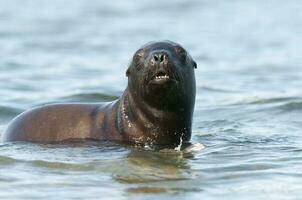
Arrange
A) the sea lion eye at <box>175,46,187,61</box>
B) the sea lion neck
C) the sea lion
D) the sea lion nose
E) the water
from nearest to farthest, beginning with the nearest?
the water < the sea lion nose < the sea lion < the sea lion eye at <box>175,46,187,61</box> < the sea lion neck

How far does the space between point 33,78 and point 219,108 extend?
3.87 metres

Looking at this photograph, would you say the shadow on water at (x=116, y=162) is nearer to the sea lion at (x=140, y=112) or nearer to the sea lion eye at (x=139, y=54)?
the sea lion at (x=140, y=112)

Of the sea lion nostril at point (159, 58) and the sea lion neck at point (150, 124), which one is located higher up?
the sea lion nostril at point (159, 58)

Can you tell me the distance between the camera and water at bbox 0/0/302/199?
8.05 meters

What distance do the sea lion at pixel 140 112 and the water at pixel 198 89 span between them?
0.21 meters

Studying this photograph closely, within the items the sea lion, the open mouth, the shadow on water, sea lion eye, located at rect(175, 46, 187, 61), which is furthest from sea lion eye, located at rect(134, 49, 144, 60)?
the shadow on water

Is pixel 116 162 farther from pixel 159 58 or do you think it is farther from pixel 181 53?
pixel 181 53

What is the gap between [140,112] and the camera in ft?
31.0

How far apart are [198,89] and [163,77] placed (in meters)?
5.59

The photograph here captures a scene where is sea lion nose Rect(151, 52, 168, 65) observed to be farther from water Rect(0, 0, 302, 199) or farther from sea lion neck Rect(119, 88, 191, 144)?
water Rect(0, 0, 302, 199)

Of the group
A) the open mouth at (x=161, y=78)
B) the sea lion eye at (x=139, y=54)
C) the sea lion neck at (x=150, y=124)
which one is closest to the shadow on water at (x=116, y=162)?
the sea lion neck at (x=150, y=124)

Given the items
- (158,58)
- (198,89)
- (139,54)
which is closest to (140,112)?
(139,54)

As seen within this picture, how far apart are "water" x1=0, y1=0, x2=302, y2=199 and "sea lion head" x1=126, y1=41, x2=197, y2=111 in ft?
1.62

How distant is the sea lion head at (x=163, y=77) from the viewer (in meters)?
8.91
